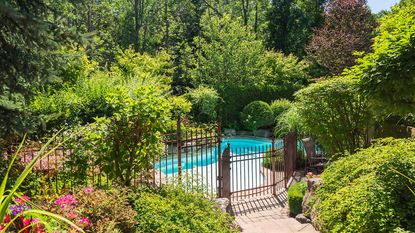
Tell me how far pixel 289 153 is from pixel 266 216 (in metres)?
2.41

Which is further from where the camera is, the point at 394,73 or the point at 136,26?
the point at 136,26

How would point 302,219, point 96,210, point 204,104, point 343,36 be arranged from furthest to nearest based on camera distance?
point 343,36 < point 204,104 < point 302,219 < point 96,210

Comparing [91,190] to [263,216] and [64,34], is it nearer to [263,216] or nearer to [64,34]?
[64,34]

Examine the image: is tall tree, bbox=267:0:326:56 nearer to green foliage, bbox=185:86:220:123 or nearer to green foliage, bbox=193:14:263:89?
green foliage, bbox=193:14:263:89

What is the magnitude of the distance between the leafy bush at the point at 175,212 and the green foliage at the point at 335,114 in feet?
15.1

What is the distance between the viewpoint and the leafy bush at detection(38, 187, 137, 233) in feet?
13.0

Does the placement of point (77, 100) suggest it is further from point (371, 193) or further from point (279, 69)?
point (279, 69)

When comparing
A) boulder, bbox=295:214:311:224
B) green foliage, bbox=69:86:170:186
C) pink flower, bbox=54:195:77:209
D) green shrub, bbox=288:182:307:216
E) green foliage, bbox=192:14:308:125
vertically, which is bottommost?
boulder, bbox=295:214:311:224

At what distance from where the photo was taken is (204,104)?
60.3 feet

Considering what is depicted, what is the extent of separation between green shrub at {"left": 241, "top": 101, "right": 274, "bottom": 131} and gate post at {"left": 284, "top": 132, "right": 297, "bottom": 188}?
7615 millimetres

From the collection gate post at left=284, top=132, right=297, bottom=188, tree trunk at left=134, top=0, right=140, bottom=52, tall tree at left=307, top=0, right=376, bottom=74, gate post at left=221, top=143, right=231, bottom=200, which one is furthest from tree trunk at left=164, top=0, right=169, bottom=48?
gate post at left=221, top=143, right=231, bottom=200

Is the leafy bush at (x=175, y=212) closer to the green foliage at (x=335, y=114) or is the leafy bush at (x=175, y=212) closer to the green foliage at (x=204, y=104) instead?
the green foliage at (x=335, y=114)

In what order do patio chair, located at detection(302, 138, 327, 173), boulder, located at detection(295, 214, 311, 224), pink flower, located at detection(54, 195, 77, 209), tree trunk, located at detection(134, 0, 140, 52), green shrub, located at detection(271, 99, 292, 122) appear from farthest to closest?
tree trunk, located at detection(134, 0, 140, 52)
green shrub, located at detection(271, 99, 292, 122)
patio chair, located at detection(302, 138, 327, 173)
boulder, located at detection(295, 214, 311, 224)
pink flower, located at detection(54, 195, 77, 209)

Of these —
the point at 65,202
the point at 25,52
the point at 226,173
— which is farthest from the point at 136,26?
the point at 65,202
